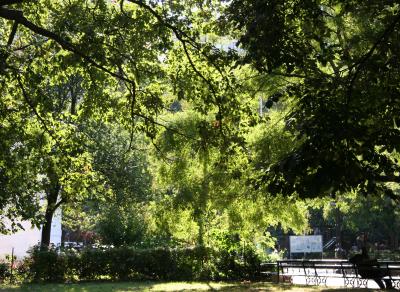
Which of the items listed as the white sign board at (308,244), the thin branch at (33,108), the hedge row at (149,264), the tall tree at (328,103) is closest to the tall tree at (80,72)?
the thin branch at (33,108)

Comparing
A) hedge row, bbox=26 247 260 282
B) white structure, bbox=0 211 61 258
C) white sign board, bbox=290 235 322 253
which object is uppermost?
white structure, bbox=0 211 61 258

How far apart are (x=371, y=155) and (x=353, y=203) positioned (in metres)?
28.1

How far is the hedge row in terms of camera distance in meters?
20.3

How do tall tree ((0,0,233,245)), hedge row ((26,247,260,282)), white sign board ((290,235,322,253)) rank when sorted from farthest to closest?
white sign board ((290,235,322,253))
hedge row ((26,247,260,282))
tall tree ((0,0,233,245))

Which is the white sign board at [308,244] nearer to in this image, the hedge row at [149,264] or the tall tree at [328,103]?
the hedge row at [149,264]

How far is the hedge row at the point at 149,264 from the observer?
2031cm

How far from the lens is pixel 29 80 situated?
1130 cm

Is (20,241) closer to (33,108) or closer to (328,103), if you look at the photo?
(33,108)

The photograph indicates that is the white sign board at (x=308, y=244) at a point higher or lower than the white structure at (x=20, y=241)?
lower

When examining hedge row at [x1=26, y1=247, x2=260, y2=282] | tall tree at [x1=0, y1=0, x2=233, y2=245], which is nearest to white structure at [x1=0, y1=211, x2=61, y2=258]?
hedge row at [x1=26, y1=247, x2=260, y2=282]

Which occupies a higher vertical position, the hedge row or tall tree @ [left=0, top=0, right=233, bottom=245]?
tall tree @ [left=0, top=0, right=233, bottom=245]

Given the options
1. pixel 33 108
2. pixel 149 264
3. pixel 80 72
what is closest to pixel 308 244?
pixel 149 264

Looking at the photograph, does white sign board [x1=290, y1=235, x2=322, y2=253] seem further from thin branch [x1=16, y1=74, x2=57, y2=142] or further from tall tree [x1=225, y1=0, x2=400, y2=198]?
tall tree [x1=225, y1=0, x2=400, y2=198]

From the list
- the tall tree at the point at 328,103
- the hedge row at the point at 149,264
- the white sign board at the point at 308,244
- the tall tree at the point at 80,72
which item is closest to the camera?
the tall tree at the point at 328,103
